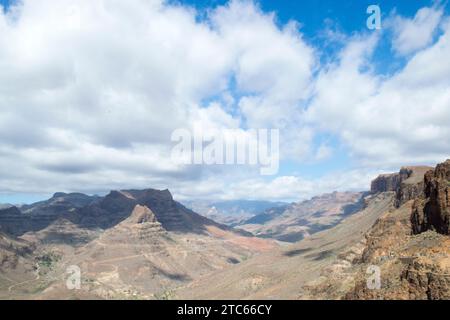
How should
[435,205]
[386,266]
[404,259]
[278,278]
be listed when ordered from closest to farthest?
[404,259] → [386,266] → [435,205] → [278,278]

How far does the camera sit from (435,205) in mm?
85062

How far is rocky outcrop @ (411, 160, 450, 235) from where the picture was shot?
8025 cm

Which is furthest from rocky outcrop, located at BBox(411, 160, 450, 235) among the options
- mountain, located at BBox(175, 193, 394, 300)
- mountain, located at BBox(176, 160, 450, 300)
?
mountain, located at BBox(175, 193, 394, 300)

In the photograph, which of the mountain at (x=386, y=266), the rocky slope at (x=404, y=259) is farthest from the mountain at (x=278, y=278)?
the rocky slope at (x=404, y=259)

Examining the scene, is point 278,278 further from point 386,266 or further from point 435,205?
point 386,266

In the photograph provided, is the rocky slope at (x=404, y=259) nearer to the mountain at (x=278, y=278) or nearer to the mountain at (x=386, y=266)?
the mountain at (x=386, y=266)

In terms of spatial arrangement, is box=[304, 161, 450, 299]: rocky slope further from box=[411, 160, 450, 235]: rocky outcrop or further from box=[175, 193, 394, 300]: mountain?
box=[175, 193, 394, 300]: mountain

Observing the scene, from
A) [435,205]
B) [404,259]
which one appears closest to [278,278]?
[435,205]

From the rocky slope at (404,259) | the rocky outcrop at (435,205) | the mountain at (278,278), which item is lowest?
the mountain at (278,278)

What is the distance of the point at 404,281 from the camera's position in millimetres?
63125

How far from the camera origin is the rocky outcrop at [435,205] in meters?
80.2

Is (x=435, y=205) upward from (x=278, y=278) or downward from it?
upward
